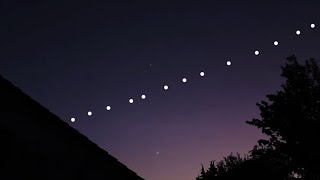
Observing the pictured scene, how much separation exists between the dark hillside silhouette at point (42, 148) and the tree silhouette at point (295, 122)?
1256cm

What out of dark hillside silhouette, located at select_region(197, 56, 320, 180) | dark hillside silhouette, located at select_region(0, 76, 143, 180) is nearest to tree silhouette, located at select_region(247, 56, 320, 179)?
dark hillside silhouette, located at select_region(197, 56, 320, 180)

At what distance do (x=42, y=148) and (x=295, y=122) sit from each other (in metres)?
15.5

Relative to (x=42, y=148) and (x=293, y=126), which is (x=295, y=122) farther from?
(x=42, y=148)

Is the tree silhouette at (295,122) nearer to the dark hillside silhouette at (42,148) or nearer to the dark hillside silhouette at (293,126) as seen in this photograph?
the dark hillside silhouette at (293,126)

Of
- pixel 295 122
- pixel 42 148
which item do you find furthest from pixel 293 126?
pixel 42 148

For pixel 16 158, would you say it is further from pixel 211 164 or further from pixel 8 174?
pixel 211 164

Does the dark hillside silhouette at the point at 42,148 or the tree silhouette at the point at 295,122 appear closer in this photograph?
the dark hillside silhouette at the point at 42,148

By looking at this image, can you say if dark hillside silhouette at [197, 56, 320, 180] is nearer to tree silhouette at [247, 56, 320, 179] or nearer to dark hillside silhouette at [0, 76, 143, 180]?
tree silhouette at [247, 56, 320, 179]

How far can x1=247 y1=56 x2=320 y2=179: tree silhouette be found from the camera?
2128cm

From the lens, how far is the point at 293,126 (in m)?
22.4

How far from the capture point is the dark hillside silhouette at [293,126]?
21297 millimetres

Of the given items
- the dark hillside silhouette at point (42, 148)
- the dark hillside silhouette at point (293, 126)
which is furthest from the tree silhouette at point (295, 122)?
the dark hillside silhouette at point (42, 148)

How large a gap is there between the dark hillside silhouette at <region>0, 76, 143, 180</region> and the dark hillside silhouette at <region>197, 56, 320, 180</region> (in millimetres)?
12547

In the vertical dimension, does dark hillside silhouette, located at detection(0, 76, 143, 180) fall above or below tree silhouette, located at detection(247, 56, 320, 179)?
below
